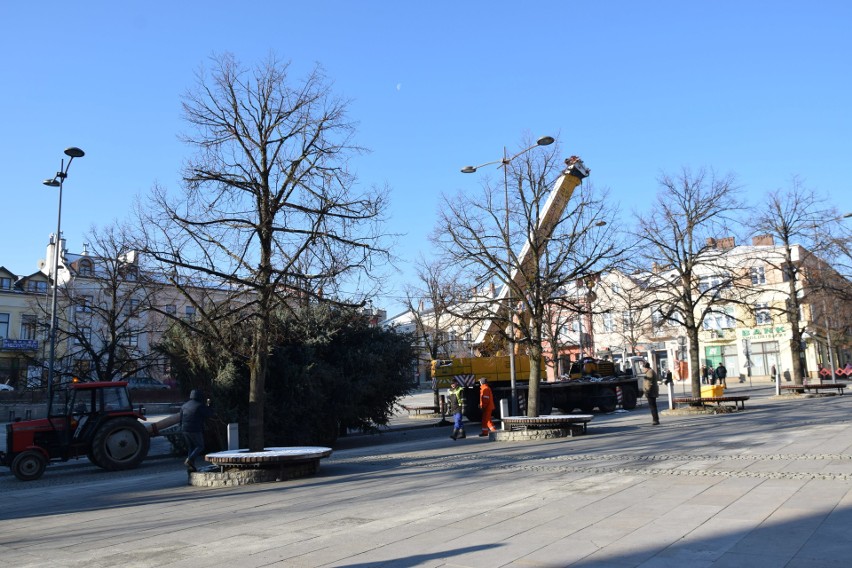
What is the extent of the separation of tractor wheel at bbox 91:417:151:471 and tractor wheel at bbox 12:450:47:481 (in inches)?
43.7

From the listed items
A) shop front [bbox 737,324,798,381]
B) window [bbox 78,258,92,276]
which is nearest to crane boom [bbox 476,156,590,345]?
window [bbox 78,258,92,276]

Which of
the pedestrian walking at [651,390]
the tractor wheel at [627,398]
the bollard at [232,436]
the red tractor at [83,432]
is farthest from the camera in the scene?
the tractor wheel at [627,398]

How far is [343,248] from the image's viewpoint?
13250mm

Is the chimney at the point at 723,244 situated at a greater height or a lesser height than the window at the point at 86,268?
lesser

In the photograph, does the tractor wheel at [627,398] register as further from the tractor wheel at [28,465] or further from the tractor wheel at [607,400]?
the tractor wheel at [28,465]

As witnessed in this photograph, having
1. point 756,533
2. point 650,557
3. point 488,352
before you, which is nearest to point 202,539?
point 650,557

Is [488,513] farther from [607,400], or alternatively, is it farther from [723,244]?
[723,244]

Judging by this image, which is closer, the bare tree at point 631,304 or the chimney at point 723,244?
the bare tree at point 631,304

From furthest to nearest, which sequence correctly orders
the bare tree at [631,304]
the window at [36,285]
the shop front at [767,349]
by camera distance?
the shop front at [767,349], the window at [36,285], the bare tree at [631,304]

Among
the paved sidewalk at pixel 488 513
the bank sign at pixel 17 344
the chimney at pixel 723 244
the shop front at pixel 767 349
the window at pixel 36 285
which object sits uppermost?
the window at pixel 36 285

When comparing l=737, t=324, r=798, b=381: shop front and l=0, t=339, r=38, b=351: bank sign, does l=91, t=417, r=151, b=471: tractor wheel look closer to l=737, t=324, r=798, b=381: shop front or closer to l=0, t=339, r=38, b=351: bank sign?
l=0, t=339, r=38, b=351: bank sign

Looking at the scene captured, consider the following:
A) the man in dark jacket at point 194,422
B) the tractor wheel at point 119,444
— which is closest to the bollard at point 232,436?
the man in dark jacket at point 194,422

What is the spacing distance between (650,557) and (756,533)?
137 centimetres

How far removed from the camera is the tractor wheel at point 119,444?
15.9 metres
